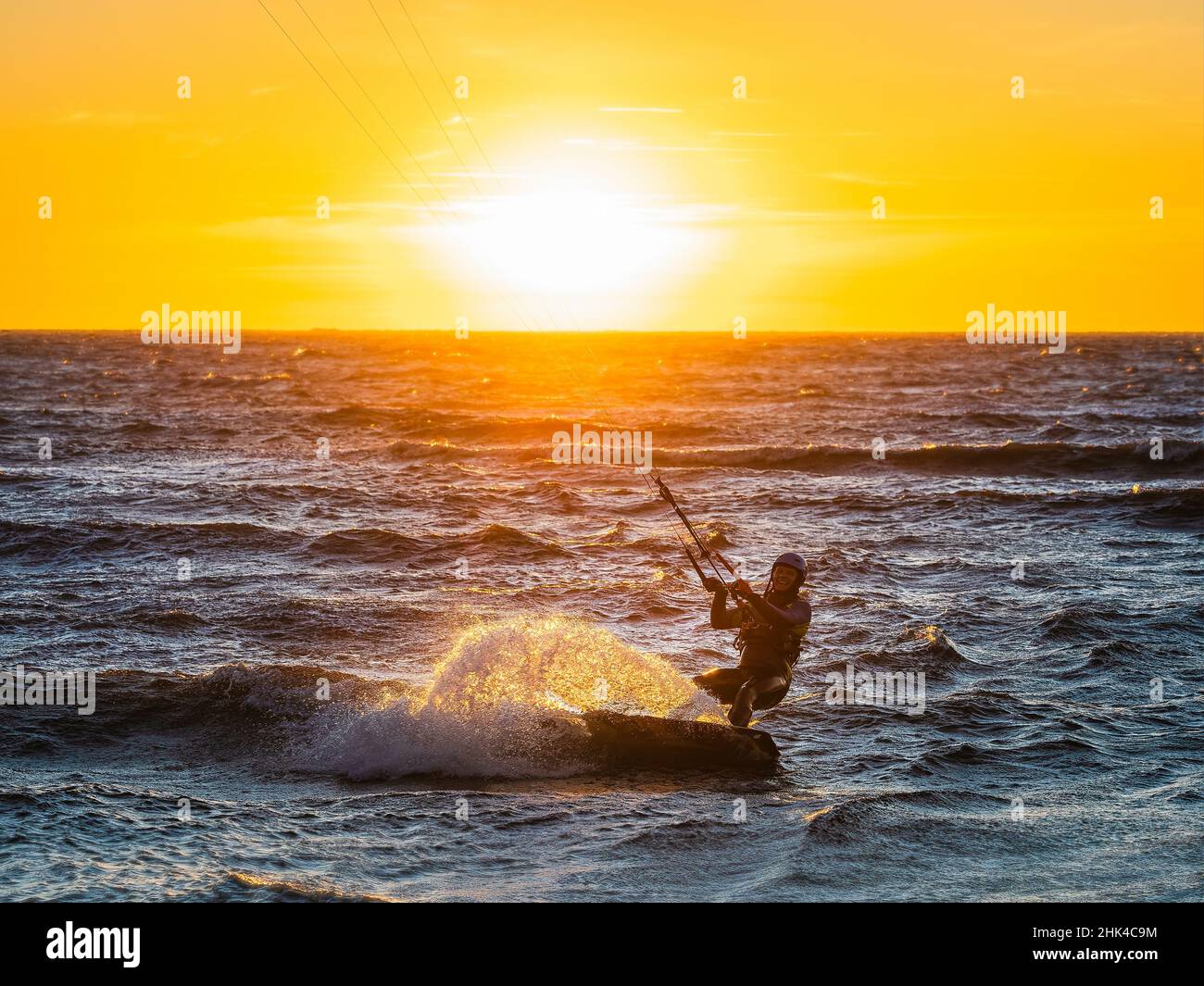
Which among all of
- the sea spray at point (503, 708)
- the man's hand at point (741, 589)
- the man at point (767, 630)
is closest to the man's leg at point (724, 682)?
the man at point (767, 630)

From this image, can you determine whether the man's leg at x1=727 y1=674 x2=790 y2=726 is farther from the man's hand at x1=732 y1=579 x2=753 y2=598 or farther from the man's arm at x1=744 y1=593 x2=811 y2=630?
the man's hand at x1=732 y1=579 x2=753 y2=598

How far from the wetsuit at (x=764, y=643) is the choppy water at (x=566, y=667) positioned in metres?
0.70

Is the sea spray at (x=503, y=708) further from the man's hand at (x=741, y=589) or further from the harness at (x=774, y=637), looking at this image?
the man's hand at (x=741, y=589)

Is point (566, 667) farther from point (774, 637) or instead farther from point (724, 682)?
point (774, 637)

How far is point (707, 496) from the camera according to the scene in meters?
31.0

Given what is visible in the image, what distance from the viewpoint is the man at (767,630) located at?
12.1m

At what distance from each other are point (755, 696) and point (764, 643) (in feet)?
1.77

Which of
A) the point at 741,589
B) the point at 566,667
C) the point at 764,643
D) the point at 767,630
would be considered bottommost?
the point at 566,667

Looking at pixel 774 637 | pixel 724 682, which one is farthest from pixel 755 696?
pixel 774 637

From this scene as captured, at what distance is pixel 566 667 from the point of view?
45.7ft

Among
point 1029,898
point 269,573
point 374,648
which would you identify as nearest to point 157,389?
point 269,573

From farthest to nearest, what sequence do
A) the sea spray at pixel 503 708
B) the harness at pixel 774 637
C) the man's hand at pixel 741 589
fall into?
the harness at pixel 774 637, the man's hand at pixel 741 589, the sea spray at pixel 503 708

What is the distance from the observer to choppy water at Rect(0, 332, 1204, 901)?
9312 millimetres
